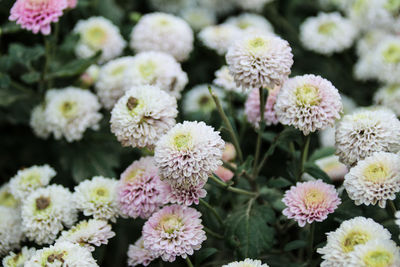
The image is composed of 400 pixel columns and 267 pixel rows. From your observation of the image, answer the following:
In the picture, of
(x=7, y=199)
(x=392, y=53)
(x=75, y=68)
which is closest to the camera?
(x=7, y=199)

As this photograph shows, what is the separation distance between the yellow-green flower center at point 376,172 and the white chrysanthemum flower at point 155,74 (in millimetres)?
664

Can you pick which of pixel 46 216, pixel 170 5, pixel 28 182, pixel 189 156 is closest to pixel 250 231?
pixel 189 156

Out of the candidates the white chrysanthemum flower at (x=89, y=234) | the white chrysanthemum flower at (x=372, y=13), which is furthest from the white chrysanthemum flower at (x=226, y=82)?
the white chrysanthemum flower at (x=372, y=13)

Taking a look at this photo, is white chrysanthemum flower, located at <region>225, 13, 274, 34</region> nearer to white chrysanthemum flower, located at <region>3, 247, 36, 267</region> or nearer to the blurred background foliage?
the blurred background foliage

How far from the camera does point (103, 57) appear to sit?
1.99 m

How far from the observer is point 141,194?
1286 mm

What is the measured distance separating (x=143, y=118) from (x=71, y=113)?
0.54m

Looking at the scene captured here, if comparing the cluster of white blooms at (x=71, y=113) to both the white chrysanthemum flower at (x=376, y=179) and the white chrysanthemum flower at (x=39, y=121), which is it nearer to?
the white chrysanthemum flower at (x=39, y=121)

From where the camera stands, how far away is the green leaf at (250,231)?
4.31ft

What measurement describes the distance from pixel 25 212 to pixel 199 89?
965 millimetres

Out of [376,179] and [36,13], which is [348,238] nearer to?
[376,179]

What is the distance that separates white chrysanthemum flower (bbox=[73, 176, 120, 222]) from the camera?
53.1 inches

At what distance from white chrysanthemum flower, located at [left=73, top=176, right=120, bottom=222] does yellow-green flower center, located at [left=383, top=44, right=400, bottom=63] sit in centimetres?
121

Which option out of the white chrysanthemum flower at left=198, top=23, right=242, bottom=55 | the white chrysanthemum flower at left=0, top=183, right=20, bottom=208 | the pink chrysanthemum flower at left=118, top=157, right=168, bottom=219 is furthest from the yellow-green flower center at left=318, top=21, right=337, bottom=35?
the white chrysanthemum flower at left=0, top=183, right=20, bottom=208
